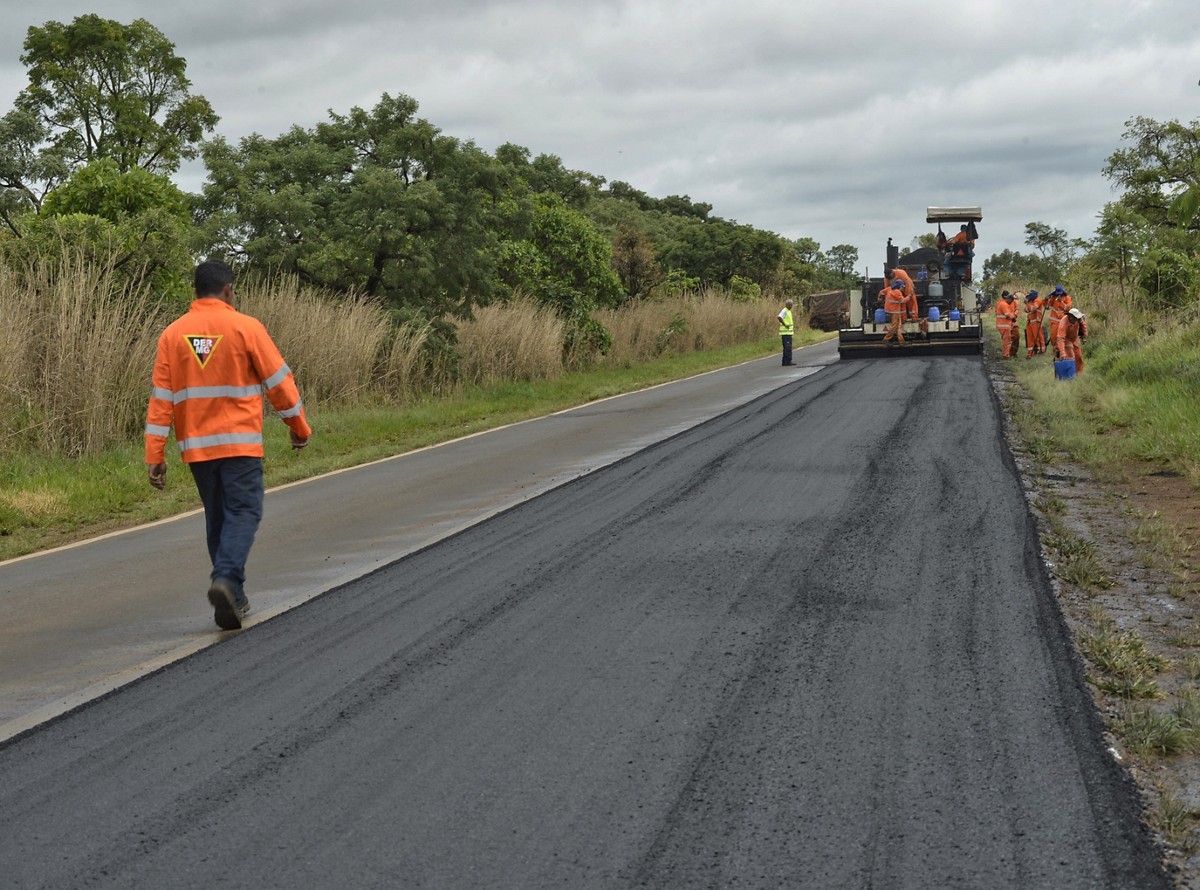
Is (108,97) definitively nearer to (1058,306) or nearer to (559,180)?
(559,180)

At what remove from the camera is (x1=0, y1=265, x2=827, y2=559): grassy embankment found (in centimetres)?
1195

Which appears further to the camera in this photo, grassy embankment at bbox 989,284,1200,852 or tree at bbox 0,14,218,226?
tree at bbox 0,14,218,226

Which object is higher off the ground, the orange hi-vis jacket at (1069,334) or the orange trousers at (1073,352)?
the orange hi-vis jacket at (1069,334)

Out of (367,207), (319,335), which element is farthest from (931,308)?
(319,335)

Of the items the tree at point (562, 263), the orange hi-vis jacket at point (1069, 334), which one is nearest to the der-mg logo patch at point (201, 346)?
the orange hi-vis jacket at point (1069, 334)

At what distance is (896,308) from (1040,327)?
11.2 ft

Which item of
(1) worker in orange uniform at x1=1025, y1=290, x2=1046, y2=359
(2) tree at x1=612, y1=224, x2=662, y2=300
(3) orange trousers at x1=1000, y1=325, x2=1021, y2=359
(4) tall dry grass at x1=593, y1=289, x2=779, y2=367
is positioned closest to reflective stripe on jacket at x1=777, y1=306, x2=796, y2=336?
(4) tall dry grass at x1=593, y1=289, x2=779, y2=367

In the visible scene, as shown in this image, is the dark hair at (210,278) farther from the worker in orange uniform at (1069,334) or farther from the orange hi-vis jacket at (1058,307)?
the orange hi-vis jacket at (1058,307)

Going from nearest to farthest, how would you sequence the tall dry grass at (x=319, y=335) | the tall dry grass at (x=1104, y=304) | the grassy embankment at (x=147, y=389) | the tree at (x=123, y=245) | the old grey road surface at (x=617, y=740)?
1. the old grey road surface at (x=617, y=740)
2. the grassy embankment at (x=147, y=389)
3. the tree at (x=123, y=245)
4. the tall dry grass at (x=319, y=335)
5. the tall dry grass at (x=1104, y=304)

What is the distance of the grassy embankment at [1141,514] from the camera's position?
4.68 m

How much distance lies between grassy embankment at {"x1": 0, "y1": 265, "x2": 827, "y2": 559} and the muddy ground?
777 centimetres

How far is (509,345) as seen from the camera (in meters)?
25.2

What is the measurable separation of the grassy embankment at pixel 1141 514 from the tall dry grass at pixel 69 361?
405 inches

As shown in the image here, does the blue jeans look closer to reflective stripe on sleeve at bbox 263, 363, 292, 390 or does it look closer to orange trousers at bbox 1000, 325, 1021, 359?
reflective stripe on sleeve at bbox 263, 363, 292, 390
